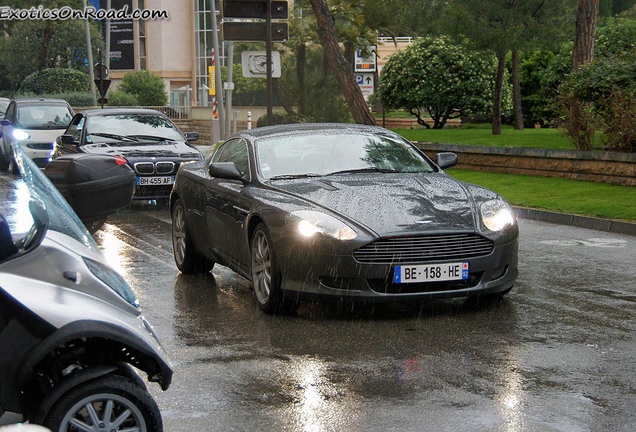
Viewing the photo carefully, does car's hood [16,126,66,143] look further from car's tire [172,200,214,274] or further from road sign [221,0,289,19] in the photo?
car's tire [172,200,214,274]

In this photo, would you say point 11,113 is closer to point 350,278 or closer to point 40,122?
point 40,122

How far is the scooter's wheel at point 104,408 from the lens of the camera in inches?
135

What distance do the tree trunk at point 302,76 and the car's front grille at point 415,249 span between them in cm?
3124

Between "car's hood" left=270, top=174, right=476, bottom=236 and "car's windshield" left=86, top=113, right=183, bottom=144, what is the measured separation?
9.98 metres

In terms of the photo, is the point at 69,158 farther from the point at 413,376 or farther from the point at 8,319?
the point at 413,376

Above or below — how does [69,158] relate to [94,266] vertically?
above

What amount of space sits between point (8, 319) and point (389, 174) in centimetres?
548

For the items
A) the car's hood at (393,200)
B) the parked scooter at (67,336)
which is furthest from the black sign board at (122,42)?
the parked scooter at (67,336)

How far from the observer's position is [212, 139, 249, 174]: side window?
8812 millimetres

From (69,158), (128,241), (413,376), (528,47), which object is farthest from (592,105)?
(69,158)

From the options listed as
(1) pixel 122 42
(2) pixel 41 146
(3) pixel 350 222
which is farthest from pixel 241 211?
(1) pixel 122 42

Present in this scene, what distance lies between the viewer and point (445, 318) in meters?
7.38

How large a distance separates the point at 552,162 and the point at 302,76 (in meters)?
21.1
